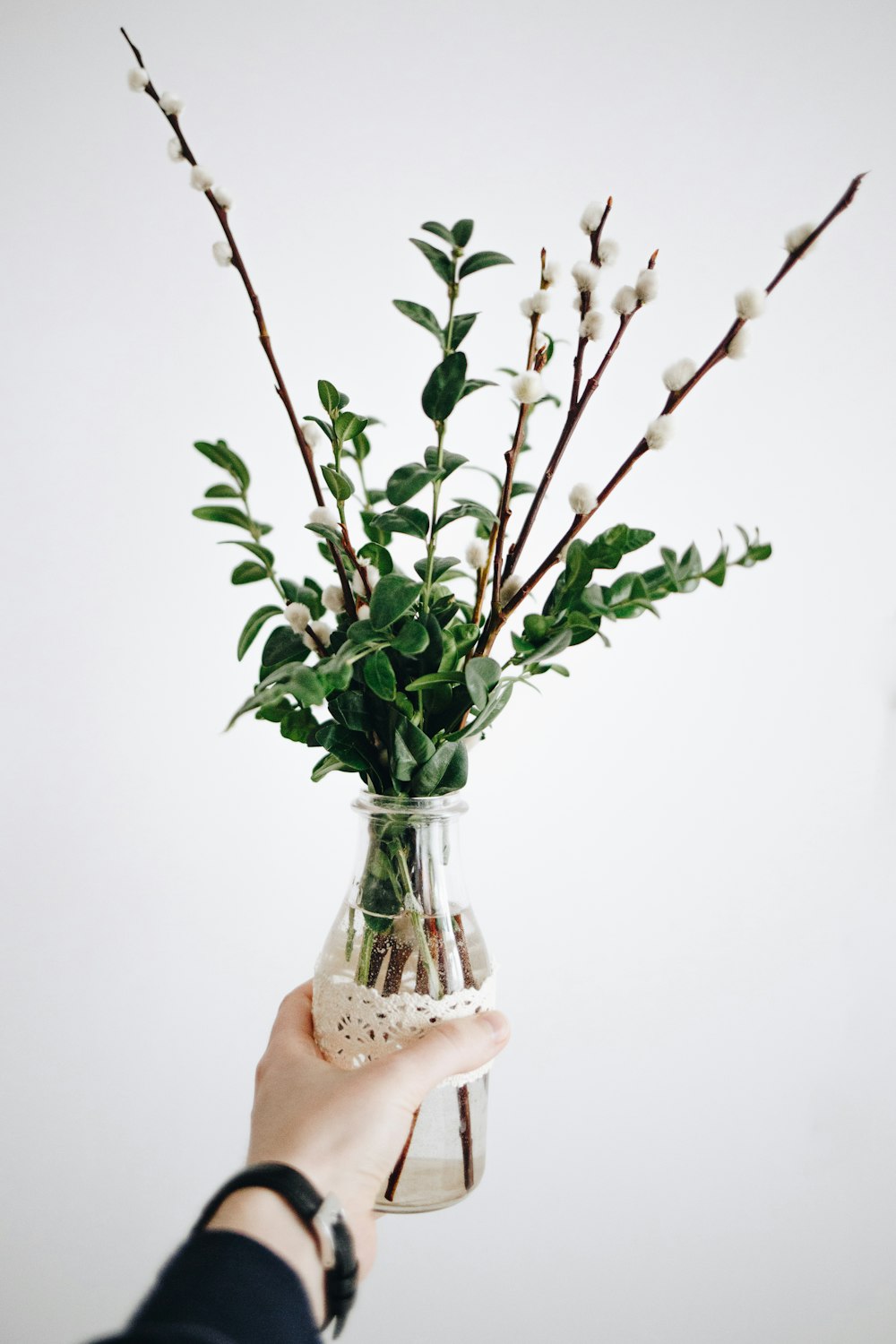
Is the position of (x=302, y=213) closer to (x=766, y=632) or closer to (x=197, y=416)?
(x=197, y=416)

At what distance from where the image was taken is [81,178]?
1.08 metres

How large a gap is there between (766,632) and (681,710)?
5.8 inches

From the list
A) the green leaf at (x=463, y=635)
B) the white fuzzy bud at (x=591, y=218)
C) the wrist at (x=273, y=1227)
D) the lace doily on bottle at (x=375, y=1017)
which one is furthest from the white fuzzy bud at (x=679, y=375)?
the wrist at (x=273, y=1227)

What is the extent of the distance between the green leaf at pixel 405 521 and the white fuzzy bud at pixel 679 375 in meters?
0.18

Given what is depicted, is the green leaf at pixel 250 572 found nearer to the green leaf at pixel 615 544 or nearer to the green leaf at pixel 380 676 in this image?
the green leaf at pixel 380 676

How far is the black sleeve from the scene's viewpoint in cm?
44

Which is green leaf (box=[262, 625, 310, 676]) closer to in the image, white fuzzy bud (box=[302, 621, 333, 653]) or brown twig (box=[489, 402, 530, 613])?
white fuzzy bud (box=[302, 621, 333, 653])

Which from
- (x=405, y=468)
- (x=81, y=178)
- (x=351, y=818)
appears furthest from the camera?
(x=351, y=818)

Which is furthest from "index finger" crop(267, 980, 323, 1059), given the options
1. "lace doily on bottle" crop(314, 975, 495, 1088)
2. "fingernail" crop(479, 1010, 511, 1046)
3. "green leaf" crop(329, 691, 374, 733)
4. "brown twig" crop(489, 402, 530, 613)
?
"brown twig" crop(489, 402, 530, 613)

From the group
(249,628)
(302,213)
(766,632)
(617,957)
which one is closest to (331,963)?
(249,628)

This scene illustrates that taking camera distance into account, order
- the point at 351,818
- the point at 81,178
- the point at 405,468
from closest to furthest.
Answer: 1. the point at 405,468
2. the point at 81,178
3. the point at 351,818

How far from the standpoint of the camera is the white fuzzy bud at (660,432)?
570mm

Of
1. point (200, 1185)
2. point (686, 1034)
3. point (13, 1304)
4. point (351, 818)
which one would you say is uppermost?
point (351, 818)

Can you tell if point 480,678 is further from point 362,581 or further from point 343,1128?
point 343,1128
